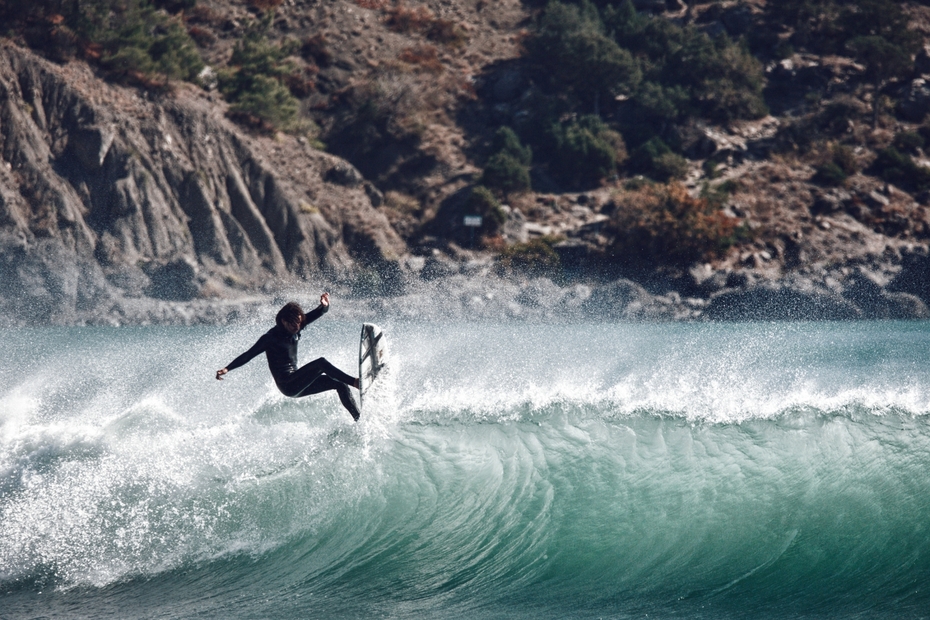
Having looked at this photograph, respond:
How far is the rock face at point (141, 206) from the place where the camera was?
32.4 metres

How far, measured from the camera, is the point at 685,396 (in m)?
8.73

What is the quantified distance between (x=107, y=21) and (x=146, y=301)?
15.7 meters

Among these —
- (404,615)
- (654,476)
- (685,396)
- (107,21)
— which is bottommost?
(404,615)

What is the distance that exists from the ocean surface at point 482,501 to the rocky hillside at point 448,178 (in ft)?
79.3

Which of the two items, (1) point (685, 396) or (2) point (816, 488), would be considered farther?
(1) point (685, 396)

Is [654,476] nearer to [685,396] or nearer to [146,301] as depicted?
[685,396]

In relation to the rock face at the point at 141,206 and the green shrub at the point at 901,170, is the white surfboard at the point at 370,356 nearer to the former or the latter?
the rock face at the point at 141,206

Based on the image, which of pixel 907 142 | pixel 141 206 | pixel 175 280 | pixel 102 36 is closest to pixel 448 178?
pixel 141 206

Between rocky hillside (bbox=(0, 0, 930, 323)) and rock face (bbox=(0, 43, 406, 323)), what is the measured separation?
4.0 inches

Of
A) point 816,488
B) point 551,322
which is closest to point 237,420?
point 816,488

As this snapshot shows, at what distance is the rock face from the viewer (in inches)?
1275

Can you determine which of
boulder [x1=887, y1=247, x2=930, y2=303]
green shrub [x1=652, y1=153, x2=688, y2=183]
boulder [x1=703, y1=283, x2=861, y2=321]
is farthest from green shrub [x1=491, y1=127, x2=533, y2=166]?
boulder [x1=887, y1=247, x2=930, y2=303]

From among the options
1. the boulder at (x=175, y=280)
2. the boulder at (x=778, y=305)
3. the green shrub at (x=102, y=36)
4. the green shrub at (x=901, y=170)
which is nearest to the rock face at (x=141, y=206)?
the boulder at (x=175, y=280)

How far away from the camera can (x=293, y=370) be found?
7.89m
